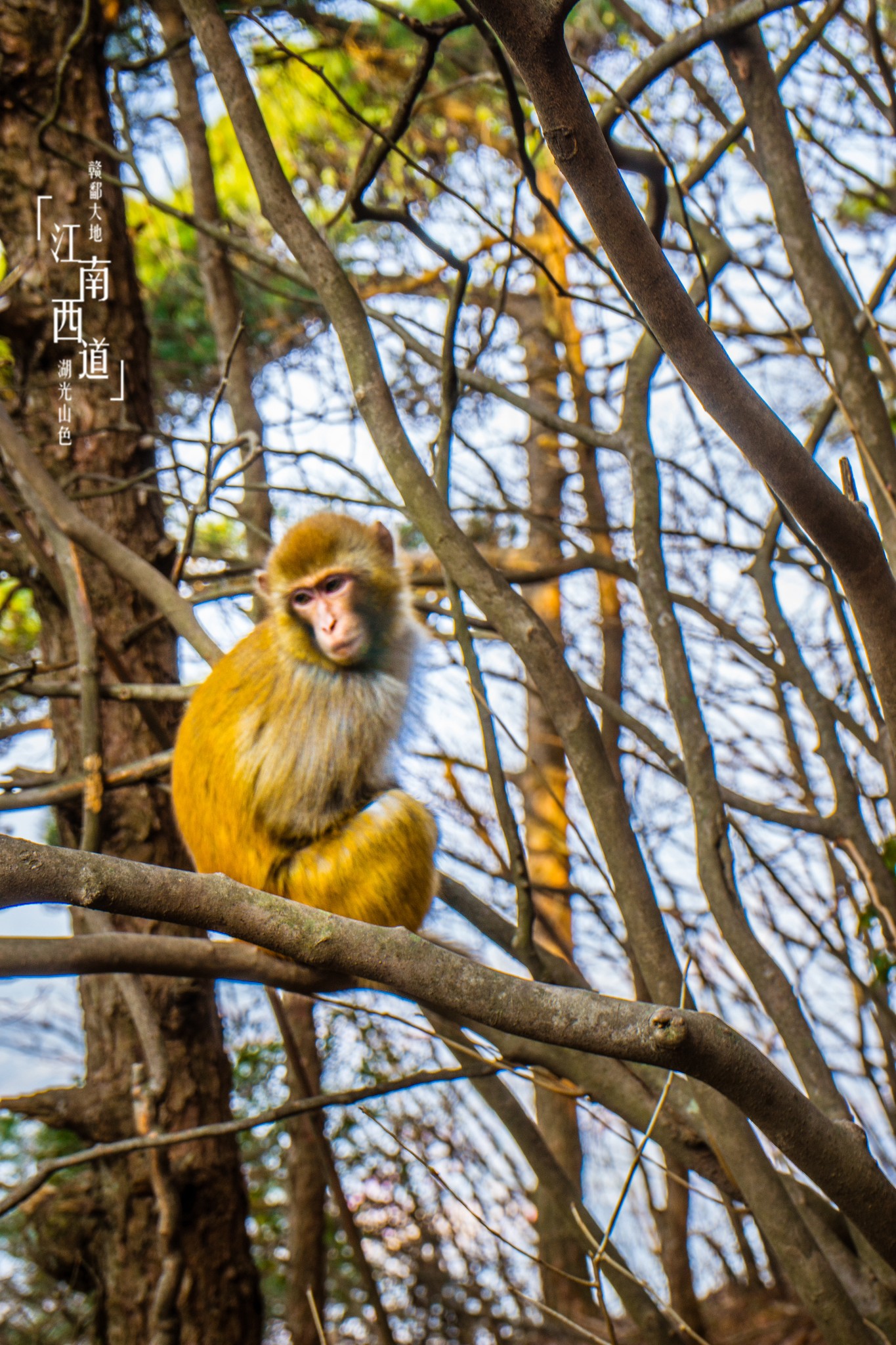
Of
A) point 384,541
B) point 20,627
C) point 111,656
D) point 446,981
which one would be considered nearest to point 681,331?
point 446,981

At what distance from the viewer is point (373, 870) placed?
129 inches

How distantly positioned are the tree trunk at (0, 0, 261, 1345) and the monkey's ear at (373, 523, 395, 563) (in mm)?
1140

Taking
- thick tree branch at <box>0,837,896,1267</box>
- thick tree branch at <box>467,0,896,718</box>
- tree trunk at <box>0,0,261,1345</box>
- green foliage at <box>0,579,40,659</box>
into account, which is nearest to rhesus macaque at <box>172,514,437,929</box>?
tree trunk at <box>0,0,261,1345</box>

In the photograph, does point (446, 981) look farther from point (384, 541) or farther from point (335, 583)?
point (384, 541)

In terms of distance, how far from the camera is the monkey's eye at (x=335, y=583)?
12.1 feet

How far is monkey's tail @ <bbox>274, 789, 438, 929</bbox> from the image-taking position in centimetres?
326

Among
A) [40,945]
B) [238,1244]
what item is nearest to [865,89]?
[40,945]

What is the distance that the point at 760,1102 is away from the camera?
6.05ft

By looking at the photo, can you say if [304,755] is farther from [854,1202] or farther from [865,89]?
[865,89]

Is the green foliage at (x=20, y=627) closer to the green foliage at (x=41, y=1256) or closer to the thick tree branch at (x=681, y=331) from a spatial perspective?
the green foliage at (x=41, y=1256)

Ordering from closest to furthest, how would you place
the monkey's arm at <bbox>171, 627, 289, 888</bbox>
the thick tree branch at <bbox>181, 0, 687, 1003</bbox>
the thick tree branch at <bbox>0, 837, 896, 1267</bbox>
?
the thick tree branch at <bbox>0, 837, 896, 1267</bbox>, the thick tree branch at <bbox>181, 0, 687, 1003</bbox>, the monkey's arm at <bbox>171, 627, 289, 888</bbox>

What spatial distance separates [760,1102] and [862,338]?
7.81 ft

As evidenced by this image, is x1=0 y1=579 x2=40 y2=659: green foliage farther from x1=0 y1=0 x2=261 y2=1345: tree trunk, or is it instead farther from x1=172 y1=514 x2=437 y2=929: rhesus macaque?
x1=172 y1=514 x2=437 y2=929: rhesus macaque

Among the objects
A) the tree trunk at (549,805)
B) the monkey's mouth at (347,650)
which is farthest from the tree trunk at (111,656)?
the tree trunk at (549,805)
